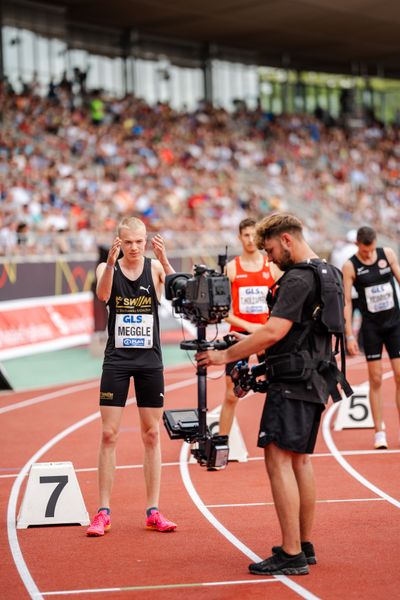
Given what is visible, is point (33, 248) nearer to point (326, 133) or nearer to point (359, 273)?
point (359, 273)

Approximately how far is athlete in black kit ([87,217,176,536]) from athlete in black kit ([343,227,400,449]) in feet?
12.2

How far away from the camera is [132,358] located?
7.91 m

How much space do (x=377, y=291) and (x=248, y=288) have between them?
1501 millimetres

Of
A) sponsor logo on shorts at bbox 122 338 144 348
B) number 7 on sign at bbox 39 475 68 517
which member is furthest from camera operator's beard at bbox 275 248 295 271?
number 7 on sign at bbox 39 475 68 517

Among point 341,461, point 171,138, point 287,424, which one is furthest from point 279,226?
point 171,138

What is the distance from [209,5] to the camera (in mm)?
38156

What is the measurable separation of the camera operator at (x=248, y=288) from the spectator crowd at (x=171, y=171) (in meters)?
12.1

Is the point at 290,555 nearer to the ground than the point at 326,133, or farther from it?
nearer to the ground

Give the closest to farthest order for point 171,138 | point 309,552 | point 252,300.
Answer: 1. point 309,552
2. point 252,300
3. point 171,138

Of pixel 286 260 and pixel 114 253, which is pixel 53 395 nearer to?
pixel 114 253

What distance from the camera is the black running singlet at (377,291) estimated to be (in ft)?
36.8

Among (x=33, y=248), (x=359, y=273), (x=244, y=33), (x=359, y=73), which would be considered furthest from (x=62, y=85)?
(x=359, y=273)

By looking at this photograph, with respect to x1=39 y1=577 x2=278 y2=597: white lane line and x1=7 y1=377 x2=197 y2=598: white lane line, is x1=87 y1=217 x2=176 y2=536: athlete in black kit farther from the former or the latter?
x1=39 y1=577 x2=278 y2=597: white lane line

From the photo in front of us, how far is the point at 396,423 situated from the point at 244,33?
3302 cm
